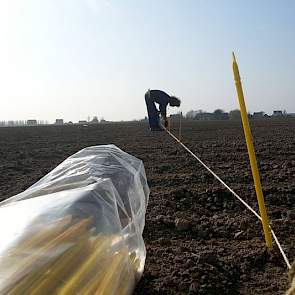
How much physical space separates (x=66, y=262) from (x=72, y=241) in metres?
0.15

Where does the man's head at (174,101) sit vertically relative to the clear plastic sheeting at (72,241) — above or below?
above

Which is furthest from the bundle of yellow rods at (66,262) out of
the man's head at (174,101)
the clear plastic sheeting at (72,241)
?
the man's head at (174,101)

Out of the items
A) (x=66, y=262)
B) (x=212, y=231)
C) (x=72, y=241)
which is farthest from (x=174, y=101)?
(x=66, y=262)

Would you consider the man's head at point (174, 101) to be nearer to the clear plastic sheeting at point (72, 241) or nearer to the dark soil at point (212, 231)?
the dark soil at point (212, 231)

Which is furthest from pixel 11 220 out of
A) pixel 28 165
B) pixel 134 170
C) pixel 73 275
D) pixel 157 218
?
pixel 28 165

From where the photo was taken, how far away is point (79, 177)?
325 centimetres

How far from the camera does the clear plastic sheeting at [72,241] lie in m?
1.93

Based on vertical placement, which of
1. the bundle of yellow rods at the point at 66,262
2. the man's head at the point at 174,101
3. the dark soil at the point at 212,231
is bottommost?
the dark soil at the point at 212,231

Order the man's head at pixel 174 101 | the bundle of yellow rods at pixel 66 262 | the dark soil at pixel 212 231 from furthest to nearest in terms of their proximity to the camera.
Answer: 1. the man's head at pixel 174 101
2. the dark soil at pixel 212 231
3. the bundle of yellow rods at pixel 66 262

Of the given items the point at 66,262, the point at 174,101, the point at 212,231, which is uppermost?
the point at 174,101

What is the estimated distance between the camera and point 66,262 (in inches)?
81.2

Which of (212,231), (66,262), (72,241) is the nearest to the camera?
(66,262)

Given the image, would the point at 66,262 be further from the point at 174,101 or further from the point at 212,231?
the point at 174,101

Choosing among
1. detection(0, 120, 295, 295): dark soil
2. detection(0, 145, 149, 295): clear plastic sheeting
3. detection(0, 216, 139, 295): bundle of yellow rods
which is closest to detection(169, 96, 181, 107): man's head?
detection(0, 120, 295, 295): dark soil
